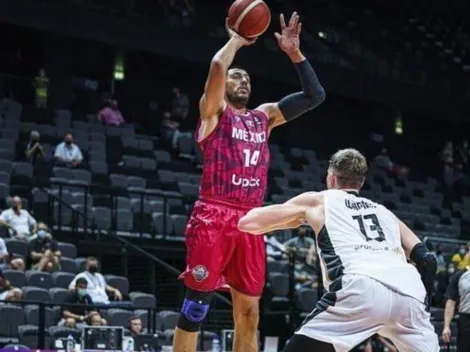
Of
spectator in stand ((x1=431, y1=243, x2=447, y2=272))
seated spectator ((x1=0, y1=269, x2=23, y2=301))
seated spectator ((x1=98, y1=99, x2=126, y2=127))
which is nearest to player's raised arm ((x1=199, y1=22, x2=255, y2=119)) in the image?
seated spectator ((x1=0, y1=269, x2=23, y2=301))

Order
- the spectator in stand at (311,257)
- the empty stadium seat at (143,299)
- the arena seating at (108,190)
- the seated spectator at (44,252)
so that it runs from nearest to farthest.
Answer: the arena seating at (108,190), the seated spectator at (44,252), the empty stadium seat at (143,299), the spectator in stand at (311,257)

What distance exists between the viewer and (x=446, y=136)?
3634cm

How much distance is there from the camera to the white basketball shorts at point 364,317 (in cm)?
550

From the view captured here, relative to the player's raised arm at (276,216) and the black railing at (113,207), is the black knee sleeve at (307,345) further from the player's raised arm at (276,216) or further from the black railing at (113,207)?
the black railing at (113,207)

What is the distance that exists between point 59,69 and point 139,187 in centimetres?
657

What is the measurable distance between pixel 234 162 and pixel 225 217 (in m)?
0.41

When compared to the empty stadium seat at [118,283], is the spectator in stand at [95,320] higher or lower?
lower

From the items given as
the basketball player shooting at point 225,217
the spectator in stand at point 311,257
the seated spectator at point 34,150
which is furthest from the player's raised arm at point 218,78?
the seated spectator at point 34,150

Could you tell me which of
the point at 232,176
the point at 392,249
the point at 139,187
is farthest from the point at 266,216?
the point at 139,187

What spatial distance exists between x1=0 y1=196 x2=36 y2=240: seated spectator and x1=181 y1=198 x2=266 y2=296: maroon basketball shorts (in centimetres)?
879

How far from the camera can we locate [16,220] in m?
15.9

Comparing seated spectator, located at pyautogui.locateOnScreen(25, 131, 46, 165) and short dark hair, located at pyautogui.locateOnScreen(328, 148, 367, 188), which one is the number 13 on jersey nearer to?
short dark hair, located at pyautogui.locateOnScreen(328, 148, 367, 188)

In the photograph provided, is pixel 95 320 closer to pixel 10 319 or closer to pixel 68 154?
pixel 10 319

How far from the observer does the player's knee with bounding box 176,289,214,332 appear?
23.5 ft
